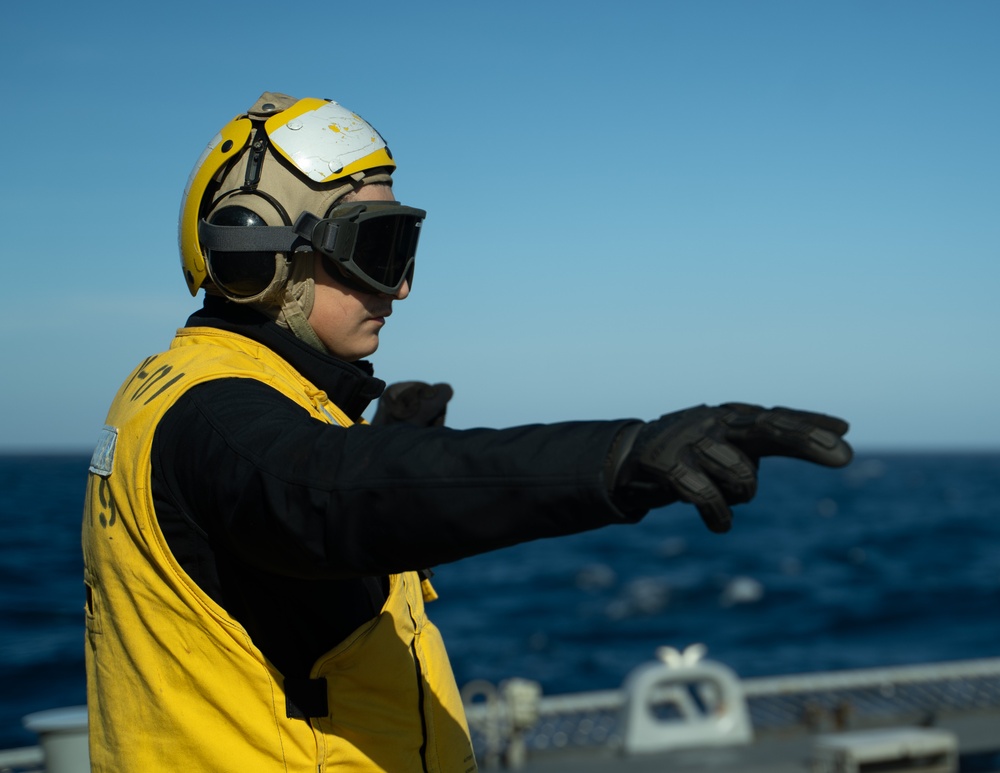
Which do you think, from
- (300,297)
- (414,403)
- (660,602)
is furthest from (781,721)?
(660,602)

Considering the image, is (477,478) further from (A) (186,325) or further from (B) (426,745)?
(A) (186,325)

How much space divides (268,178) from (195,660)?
0.81 metres

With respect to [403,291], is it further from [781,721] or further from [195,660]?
[781,721]

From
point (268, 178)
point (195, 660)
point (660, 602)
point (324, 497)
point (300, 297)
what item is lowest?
point (660, 602)

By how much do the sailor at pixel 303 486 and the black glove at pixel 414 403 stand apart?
887mm

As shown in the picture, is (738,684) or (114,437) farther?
(738,684)

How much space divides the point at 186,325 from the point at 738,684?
221 inches

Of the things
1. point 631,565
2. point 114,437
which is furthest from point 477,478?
point 631,565

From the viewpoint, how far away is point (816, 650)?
83.5 feet

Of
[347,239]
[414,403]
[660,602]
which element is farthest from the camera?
[660,602]

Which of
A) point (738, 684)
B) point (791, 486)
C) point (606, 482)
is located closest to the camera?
point (606, 482)

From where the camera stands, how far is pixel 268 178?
6.36 ft

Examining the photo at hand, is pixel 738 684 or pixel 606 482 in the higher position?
pixel 606 482

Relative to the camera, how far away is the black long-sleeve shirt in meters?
1.30
